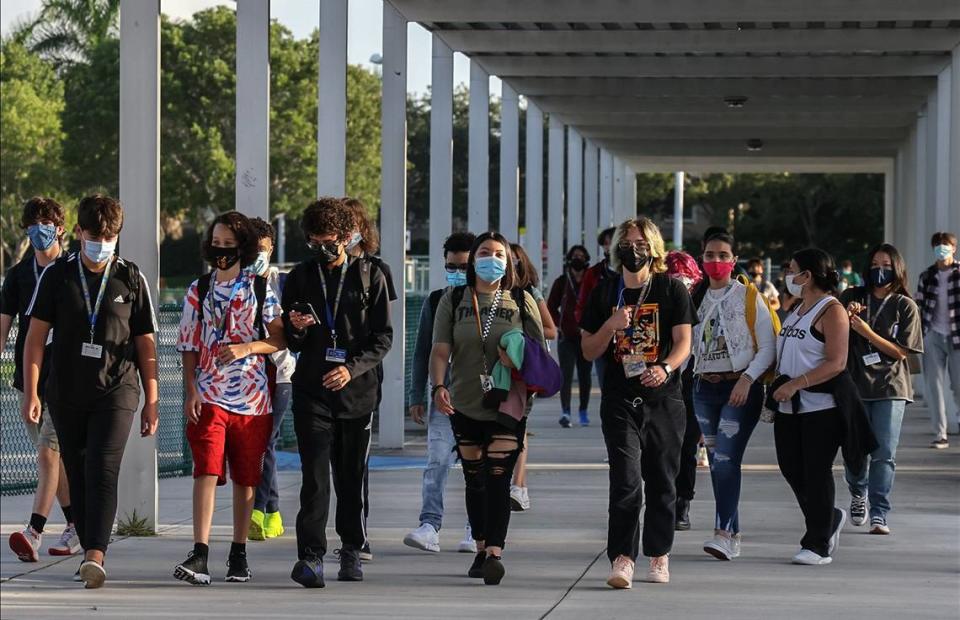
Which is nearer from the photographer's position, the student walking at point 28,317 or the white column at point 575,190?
the student walking at point 28,317

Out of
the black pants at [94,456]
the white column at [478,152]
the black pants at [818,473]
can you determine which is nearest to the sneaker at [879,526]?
the black pants at [818,473]

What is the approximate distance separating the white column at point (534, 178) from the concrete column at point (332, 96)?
11932mm

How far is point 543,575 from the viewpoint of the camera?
353 inches

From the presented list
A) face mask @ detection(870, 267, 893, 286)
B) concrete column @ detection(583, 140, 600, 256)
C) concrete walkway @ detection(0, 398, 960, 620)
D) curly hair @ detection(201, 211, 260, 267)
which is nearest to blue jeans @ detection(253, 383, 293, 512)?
concrete walkway @ detection(0, 398, 960, 620)

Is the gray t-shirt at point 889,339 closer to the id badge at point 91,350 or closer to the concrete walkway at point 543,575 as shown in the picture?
the concrete walkway at point 543,575

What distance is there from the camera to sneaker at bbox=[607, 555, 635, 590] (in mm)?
8523

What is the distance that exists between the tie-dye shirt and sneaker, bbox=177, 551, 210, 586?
2.48 feet

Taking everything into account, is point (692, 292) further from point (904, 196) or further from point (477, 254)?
point (904, 196)

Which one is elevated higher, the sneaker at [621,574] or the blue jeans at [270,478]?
the blue jeans at [270,478]

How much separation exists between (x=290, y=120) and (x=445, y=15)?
43614mm

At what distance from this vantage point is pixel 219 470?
8500mm

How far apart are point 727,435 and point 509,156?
609 inches

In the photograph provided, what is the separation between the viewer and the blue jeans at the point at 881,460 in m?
10.7

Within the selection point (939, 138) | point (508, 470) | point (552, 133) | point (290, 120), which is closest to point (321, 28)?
point (508, 470)
